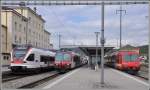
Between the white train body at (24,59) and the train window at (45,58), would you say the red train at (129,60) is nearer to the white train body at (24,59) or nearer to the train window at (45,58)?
the train window at (45,58)

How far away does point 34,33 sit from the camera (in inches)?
3844

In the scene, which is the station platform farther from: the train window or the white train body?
the train window

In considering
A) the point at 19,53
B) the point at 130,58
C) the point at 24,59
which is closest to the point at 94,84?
the point at 24,59

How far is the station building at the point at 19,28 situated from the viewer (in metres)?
76.3

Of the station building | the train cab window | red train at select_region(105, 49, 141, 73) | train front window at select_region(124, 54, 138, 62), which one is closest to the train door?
the train cab window

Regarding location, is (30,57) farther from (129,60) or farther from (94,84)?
(94,84)

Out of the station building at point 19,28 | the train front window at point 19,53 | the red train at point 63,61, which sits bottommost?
the red train at point 63,61

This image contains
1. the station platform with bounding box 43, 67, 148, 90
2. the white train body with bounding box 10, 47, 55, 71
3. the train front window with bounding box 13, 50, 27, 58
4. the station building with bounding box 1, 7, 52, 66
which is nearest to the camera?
the station platform with bounding box 43, 67, 148, 90

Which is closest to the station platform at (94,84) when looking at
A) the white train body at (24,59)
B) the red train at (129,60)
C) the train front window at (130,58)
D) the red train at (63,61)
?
the white train body at (24,59)

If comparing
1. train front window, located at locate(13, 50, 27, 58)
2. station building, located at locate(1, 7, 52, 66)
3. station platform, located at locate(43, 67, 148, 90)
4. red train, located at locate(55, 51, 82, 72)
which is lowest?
station platform, located at locate(43, 67, 148, 90)

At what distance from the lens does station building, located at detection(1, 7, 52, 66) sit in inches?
3004

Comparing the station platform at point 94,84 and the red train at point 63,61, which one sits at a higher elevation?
the red train at point 63,61

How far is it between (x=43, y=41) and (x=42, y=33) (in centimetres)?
290

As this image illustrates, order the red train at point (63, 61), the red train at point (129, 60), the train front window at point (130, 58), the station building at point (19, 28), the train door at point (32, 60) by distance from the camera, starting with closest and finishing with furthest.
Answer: the train door at point (32, 60) → the red train at point (129, 60) → the train front window at point (130, 58) → the red train at point (63, 61) → the station building at point (19, 28)
